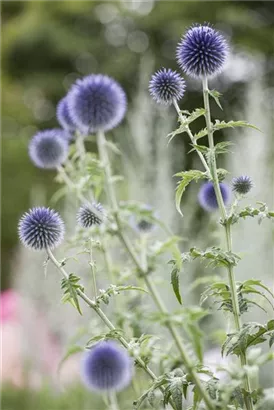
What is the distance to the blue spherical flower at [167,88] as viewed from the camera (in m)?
1.10

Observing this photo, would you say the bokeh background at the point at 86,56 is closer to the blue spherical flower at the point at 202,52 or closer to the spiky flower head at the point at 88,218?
the blue spherical flower at the point at 202,52

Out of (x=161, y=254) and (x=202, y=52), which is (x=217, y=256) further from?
(x=202, y=52)

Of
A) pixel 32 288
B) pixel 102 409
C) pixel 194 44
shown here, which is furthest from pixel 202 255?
pixel 32 288

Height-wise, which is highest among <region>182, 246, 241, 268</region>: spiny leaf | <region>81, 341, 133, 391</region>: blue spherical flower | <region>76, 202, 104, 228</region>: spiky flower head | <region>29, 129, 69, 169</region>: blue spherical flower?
<region>29, 129, 69, 169</region>: blue spherical flower

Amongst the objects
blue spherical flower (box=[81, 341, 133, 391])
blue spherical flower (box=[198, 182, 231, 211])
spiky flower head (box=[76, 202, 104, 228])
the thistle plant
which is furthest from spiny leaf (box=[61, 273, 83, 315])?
blue spherical flower (box=[198, 182, 231, 211])

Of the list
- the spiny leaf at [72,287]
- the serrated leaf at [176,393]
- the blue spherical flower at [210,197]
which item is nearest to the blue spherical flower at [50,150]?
the blue spherical flower at [210,197]

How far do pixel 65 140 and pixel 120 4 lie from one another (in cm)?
687

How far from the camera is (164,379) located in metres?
0.93

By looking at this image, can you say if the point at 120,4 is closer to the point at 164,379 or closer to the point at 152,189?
the point at 152,189

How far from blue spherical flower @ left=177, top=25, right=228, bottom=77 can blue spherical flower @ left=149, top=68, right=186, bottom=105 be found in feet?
0.11

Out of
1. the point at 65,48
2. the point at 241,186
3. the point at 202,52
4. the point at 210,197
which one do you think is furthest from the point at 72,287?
the point at 65,48

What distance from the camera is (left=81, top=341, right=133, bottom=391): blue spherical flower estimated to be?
1.17 metres

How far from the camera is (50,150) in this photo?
61.5 inches

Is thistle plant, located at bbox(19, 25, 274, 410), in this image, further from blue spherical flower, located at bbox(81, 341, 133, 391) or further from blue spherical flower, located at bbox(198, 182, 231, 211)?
blue spherical flower, located at bbox(198, 182, 231, 211)
